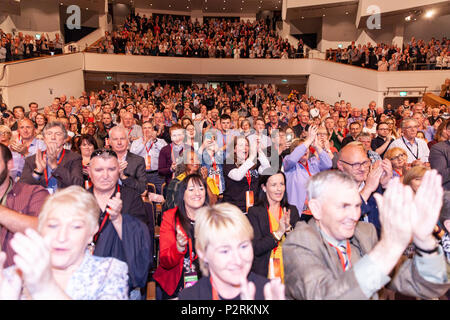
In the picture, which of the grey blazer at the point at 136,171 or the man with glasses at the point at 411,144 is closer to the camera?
the grey blazer at the point at 136,171

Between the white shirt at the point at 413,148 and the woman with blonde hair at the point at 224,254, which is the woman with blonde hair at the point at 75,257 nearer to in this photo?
the woman with blonde hair at the point at 224,254

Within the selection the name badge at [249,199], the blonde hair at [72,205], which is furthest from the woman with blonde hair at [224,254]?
the name badge at [249,199]

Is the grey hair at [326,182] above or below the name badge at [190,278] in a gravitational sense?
above

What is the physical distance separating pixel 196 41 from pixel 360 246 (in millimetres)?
19807

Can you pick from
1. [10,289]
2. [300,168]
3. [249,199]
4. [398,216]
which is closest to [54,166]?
[249,199]

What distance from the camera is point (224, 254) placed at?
69.9 inches

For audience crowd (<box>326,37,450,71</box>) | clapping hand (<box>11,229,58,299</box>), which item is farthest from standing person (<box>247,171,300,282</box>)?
audience crowd (<box>326,37,450,71</box>)

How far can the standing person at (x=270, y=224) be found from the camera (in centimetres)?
273

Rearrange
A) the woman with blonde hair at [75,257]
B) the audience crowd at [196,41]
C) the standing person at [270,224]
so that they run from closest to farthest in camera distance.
→ 1. the woman with blonde hair at [75,257]
2. the standing person at [270,224]
3. the audience crowd at [196,41]

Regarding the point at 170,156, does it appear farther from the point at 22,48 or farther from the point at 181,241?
the point at 22,48

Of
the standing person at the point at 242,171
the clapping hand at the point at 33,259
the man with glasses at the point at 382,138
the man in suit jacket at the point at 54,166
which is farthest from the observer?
the man with glasses at the point at 382,138

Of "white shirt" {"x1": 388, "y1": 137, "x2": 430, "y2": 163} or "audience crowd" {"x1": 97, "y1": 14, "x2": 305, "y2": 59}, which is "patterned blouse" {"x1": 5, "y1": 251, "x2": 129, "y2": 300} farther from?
"audience crowd" {"x1": 97, "y1": 14, "x2": 305, "y2": 59}

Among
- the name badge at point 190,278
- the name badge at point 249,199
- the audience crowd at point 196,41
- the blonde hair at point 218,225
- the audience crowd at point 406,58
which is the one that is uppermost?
the audience crowd at point 196,41

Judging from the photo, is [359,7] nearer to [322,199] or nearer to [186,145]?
[186,145]
